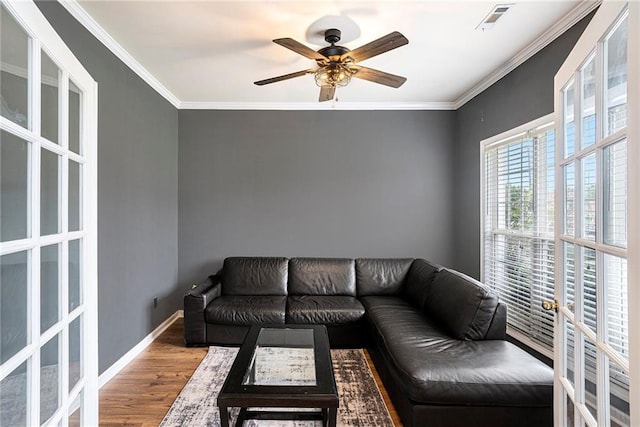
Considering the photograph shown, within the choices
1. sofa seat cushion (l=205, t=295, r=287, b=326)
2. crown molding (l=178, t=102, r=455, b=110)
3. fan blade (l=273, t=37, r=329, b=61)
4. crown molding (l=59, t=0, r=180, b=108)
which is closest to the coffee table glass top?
sofa seat cushion (l=205, t=295, r=287, b=326)

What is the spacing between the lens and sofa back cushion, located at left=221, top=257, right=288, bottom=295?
3.62 meters

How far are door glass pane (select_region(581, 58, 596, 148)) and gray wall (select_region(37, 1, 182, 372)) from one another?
2.80m

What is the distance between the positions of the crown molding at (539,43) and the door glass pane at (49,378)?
3.38 m

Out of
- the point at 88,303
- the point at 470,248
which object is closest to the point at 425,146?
the point at 470,248

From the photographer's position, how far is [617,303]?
1.02 m

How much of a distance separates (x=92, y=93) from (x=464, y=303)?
2702 millimetres

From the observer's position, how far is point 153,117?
3.32 metres

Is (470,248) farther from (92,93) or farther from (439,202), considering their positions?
(92,93)

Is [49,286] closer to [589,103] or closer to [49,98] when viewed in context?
[49,98]

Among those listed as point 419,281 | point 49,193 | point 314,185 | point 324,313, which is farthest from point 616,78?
point 314,185

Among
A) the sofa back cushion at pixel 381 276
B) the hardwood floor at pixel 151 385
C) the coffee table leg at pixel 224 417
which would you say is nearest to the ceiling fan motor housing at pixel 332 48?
the coffee table leg at pixel 224 417

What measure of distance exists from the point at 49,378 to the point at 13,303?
0.37 m

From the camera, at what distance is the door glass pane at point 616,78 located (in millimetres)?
974

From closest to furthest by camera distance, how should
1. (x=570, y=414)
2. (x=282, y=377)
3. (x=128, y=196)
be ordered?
1. (x=570, y=414)
2. (x=282, y=377)
3. (x=128, y=196)
